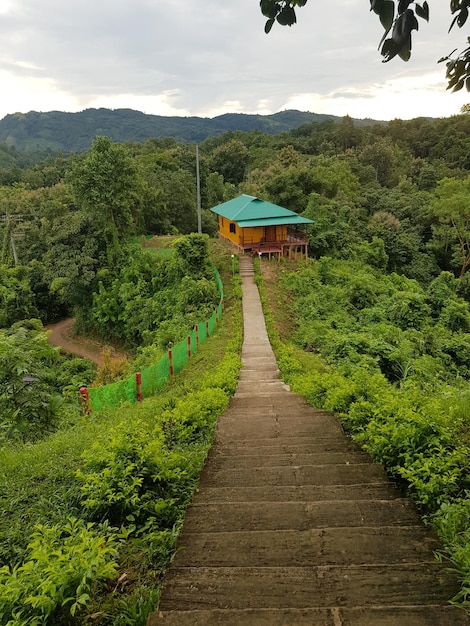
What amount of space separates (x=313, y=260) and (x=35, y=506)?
23.0 m

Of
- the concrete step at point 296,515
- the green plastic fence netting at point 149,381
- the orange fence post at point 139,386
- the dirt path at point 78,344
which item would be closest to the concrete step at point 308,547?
the concrete step at point 296,515

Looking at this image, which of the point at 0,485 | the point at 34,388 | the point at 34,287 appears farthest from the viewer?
the point at 34,287

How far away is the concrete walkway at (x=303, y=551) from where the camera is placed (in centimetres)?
256

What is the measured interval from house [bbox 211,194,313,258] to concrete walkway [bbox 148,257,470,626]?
2067 centimetres

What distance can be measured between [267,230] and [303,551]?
2387cm

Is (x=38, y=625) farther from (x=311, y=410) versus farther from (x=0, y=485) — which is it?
(x=311, y=410)

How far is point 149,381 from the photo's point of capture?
1095cm

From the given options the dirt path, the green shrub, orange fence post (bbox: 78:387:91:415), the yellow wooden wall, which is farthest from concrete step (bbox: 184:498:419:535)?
the yellow wooden wall

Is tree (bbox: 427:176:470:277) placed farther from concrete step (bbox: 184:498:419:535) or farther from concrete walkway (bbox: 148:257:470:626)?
concrete step (bbox: 184:498:419:535)

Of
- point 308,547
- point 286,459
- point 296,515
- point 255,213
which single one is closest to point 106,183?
point 255,213

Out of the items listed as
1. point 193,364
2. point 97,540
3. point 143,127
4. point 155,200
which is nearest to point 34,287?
point 155,200

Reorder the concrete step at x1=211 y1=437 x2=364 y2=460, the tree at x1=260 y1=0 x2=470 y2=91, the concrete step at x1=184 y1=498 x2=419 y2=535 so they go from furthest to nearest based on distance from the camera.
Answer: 1. the concrete step at x1=211 y1=437 x2=364 y2=460
2. the concrete step at x1=184 y1=498 x2=419 y2=535
3. the tree at x1=260 y1=0 x2=470 y2=91

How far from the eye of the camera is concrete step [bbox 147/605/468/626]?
2.47m

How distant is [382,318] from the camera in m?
18.3
